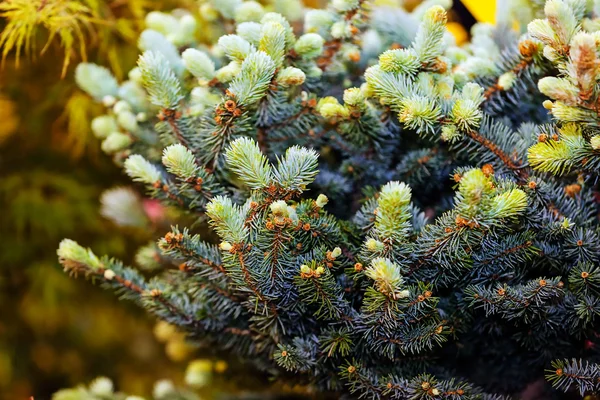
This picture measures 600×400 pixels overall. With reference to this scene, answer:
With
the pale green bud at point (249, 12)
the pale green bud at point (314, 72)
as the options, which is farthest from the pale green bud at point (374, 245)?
the pale green bud at point (249, 12)

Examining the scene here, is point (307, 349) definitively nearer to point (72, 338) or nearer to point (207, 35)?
point (207, 35)

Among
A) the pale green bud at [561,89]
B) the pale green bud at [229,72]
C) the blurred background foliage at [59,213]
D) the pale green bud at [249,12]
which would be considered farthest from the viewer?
the blurred background foliage at [59,213]

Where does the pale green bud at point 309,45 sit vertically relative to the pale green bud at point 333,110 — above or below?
above

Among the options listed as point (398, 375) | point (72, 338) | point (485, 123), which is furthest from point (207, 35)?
point (72, 338)

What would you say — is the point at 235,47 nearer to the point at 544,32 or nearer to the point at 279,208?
the point at 279,208

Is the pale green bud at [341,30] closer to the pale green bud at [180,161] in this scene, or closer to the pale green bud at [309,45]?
the pale green bud at [309,45]

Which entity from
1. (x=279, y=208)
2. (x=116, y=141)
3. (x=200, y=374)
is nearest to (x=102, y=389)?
(x=200, y=374)
